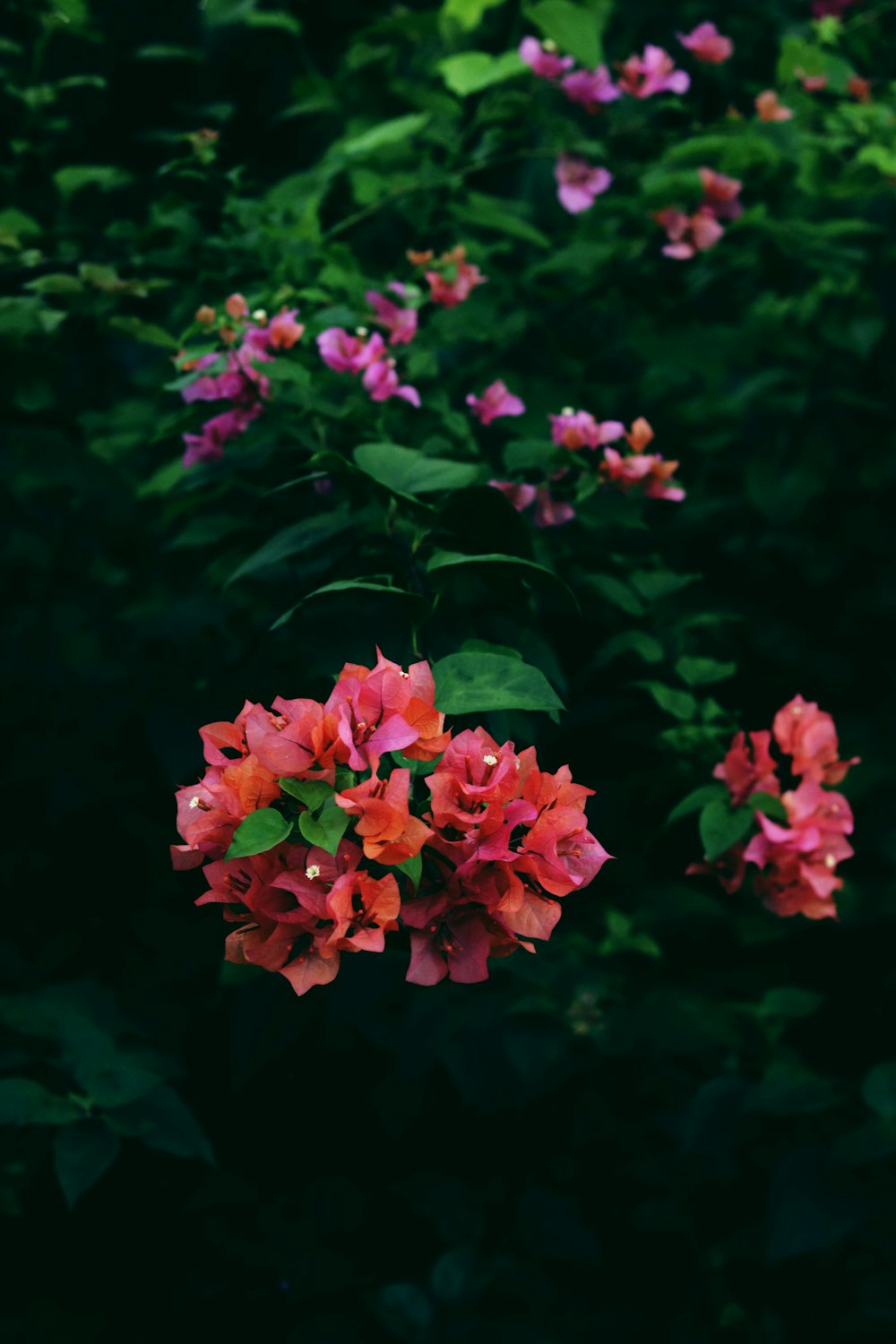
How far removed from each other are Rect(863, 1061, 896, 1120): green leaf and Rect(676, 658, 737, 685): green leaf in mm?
685

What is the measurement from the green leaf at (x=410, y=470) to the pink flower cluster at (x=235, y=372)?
0.26m

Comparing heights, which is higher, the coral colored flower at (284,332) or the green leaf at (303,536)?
the coral colored flower at (284,332)

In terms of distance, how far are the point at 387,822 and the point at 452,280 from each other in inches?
47.1

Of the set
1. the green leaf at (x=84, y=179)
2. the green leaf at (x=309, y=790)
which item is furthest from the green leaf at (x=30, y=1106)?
the green leaf at (x=84, y=179)

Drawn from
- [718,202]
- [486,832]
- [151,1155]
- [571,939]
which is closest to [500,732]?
[486,832]

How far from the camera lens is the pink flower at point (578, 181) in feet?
6.95

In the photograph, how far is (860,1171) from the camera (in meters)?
1.92

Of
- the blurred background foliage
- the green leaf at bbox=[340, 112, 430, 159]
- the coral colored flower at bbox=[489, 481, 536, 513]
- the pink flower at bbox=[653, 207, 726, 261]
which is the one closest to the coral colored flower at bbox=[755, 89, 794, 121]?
the blurred background foliage

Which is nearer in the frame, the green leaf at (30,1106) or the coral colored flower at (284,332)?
the green leaf at (30,1106)

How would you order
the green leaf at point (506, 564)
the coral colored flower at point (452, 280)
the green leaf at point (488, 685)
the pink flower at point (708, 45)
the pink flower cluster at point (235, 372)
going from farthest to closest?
1. the pink flower at point (708, 45)
2. the coral colored flower at point (452, 280)
3. the pink flower cluster at point (235, 372)
4. the green leaf at point (506, 564)
5. the green leaf at point (488, 685)

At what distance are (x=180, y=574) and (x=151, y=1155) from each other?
0.98 metres

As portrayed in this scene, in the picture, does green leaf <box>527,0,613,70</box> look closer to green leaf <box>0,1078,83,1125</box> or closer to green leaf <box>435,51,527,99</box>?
green leaf <box>435,51,527,99</box>

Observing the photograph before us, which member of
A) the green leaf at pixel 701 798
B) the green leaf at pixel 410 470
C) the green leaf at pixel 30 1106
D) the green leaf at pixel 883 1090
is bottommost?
the green leaf at pixel 883 1090

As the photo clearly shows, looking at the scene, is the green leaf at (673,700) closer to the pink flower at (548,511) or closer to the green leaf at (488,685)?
the pink flower at (548,511)
